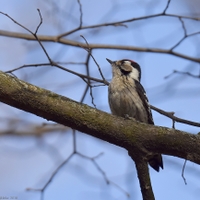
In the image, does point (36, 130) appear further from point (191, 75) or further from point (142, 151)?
point (142, 151)

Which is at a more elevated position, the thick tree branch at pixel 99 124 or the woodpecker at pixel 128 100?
the woodpecker at pixel 128 100

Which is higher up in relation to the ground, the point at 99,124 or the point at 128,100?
the point at 128,100

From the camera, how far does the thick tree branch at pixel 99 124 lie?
2752 millimetres

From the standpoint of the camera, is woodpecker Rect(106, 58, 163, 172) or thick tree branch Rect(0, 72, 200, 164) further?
woodpecker Rect(106, 58, 163, 172)

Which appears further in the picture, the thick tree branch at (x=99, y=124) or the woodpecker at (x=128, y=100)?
the woodpecker at (x=128, y=100)

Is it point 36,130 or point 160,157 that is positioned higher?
point 36,130

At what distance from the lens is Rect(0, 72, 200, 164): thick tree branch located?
275cm

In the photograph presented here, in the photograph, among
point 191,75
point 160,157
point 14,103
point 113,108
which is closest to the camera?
point 14,103

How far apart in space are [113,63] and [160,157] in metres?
1.43

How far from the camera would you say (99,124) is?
9.20ft

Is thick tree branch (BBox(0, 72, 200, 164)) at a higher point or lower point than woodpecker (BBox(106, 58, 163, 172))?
lower

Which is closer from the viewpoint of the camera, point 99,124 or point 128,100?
point 99,124

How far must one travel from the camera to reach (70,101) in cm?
286

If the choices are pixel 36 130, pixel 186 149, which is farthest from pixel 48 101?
pixel 36 130
